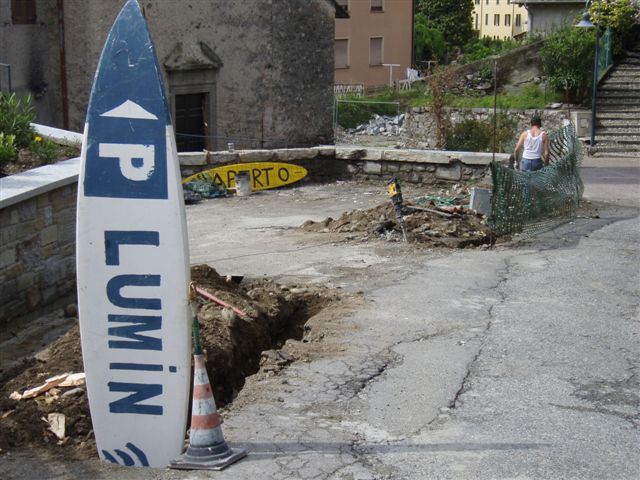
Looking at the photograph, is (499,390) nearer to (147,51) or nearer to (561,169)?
(147,51)

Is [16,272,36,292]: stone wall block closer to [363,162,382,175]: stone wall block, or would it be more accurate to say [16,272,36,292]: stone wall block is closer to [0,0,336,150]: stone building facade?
[363,162,382,175]: stone wall block

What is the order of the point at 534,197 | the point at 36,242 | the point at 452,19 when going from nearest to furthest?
1. the point at 36,242
2. the point at 534,197
3. the point at 452,19

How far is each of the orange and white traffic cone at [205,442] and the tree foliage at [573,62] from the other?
22311 millimetres

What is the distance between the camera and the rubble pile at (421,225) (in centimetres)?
1170

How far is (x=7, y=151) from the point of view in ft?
32.7

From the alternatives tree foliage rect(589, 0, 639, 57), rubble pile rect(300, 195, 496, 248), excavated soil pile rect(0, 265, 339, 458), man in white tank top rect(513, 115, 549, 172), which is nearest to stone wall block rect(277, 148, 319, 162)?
rubble pile rect(300, 195, 496, 248)

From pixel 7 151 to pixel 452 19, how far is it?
50556 millimetres

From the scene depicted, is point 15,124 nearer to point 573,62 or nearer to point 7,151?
point 7,151

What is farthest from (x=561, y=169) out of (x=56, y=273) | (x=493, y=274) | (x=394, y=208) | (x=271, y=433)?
(x=271, y=433)

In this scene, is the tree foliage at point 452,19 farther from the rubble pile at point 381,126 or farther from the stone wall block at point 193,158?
the stone wall block at point 193,158

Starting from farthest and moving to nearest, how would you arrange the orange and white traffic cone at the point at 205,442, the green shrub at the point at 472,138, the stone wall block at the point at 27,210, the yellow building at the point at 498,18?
the yellow building at the point at 498,18, the green shrub at the point at 472,138, the stone wall block at the point at 27,210, the orange and white traffic cone at the point at 205,442

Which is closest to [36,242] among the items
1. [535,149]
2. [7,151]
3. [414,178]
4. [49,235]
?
[49,235]

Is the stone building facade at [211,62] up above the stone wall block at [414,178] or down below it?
above

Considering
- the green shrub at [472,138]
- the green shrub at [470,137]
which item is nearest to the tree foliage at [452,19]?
the green shrub at [472,138]
